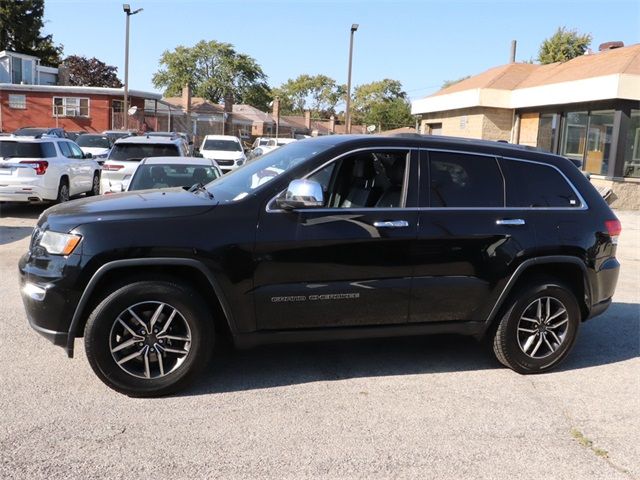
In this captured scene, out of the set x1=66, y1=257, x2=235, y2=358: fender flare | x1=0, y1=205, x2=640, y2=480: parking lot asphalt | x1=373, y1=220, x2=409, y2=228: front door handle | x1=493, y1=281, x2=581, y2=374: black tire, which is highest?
x1=373, y1=220, x2=409, y2=228: front door handle

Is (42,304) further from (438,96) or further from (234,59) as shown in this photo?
(234,59)

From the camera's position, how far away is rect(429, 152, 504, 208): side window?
15.5 feet

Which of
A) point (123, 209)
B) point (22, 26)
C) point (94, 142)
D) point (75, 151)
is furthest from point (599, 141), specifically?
point (22, 26)

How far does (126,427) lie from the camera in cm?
378

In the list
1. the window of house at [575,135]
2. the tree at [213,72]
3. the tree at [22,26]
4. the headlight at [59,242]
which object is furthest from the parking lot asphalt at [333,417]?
the tree at [213,72]

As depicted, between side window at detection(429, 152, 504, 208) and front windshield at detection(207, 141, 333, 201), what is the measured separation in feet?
2.82

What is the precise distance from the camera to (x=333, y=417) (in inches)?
159

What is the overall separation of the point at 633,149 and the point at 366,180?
610 inches

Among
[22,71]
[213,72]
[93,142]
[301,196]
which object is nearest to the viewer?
[301,196]

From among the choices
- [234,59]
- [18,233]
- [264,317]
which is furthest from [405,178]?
[234,59]

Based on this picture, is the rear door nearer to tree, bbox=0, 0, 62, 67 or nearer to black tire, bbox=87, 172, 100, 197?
black tire, bbox=87, 172, 100, 197

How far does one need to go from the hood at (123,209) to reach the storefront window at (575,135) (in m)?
16.9

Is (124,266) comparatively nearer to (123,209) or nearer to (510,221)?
(123,209)

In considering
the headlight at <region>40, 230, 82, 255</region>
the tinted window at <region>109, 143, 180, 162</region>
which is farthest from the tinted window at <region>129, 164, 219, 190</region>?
the headlight at <region>40, 230, 82, 255</region>
